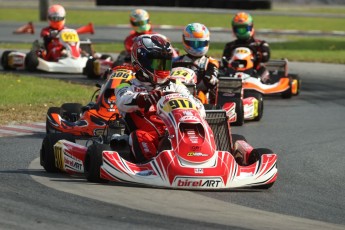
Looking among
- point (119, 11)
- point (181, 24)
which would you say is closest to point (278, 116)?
point (181, 24)

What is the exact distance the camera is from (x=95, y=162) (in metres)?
8.55

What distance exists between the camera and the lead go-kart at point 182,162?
8.38m

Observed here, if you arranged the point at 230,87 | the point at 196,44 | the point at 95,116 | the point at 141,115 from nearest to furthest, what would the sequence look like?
the point at 141,115
the point at 95,116
the point at 196,44
the point at 230,87

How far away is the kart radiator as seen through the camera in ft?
30.5

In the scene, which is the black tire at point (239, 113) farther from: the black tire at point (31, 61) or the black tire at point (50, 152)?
the black tire at point (31, 61)

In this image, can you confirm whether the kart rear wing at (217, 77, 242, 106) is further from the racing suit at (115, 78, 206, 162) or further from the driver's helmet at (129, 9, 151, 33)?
the driver's helmet at (129, 9, 151, 33)

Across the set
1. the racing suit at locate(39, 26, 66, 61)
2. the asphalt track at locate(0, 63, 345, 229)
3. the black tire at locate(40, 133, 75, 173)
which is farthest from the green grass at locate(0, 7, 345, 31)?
the black tire at locate(40, 133, 75, 173)

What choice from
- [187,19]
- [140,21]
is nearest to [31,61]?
[140,21]

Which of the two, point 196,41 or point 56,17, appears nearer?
point 196,41

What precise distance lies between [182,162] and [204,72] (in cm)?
505

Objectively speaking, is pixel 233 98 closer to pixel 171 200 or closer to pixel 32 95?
pixel 32 95

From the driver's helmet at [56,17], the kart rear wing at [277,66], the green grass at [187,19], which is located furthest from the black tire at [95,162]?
the green grass at [187,19]

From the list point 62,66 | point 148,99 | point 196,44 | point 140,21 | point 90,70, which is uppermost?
point 148,99

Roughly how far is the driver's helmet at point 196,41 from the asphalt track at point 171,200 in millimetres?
2475
